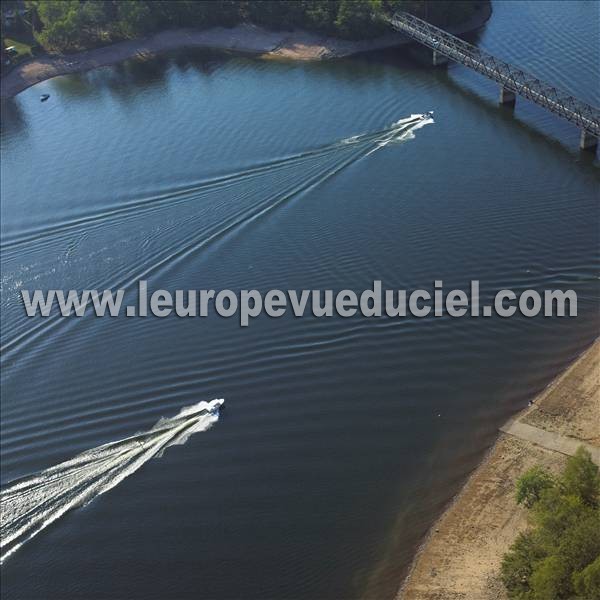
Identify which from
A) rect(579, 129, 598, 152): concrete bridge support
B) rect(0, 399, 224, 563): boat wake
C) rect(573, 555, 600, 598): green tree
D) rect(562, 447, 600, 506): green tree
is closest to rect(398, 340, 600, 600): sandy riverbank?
rect(562, 447, 600, 506): green tree

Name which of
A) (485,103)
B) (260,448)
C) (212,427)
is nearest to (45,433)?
(212,427)

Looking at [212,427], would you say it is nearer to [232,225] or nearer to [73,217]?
[232,225]

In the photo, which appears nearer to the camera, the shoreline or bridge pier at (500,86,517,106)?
bridge pier at (500,86,517,106)

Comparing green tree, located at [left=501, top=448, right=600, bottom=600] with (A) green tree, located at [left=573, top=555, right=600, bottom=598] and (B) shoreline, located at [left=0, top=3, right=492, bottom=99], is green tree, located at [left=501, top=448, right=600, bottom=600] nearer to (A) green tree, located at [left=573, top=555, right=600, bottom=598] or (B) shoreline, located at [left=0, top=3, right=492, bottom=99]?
(A) green tree, located at [left=573, top=555, right=600, bottom=598]

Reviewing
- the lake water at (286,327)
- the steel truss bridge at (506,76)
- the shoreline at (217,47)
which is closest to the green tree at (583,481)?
the lake water at (286,327)

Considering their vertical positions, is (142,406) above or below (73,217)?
below
